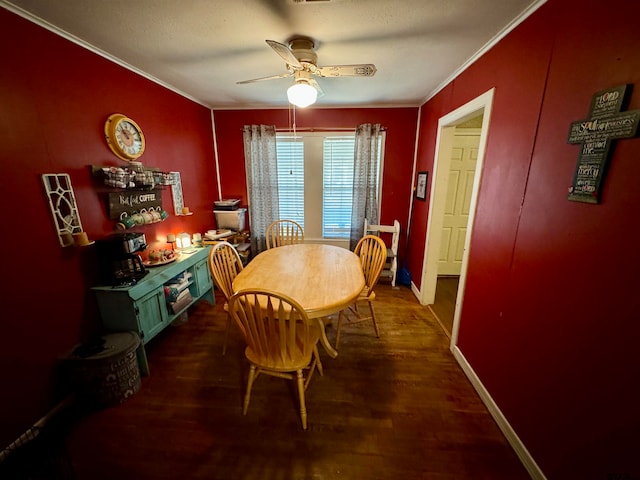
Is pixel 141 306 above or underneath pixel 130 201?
underneath

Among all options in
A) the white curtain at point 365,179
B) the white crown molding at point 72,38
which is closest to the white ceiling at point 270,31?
the white crown molding at point 72,38

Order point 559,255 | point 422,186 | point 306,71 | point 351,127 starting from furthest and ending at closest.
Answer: point 351,127
point 422,186
point 306,71
point 559,255

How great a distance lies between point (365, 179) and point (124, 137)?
8.70 ft

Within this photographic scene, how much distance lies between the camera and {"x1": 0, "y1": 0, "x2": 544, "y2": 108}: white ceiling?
1.32m

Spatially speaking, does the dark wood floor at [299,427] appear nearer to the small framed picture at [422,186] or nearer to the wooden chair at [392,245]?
the wooden chair at [392,245]

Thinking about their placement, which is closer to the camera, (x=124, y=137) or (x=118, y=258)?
(x=118, y=258)

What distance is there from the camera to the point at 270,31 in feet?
5.12

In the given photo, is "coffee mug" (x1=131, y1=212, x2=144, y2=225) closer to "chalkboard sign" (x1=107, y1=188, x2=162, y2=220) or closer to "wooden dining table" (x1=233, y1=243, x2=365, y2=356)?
"chalkboard sign" (x1=107, y1=188, x2=162, y2=220)

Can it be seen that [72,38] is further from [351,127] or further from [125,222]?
[351,127]

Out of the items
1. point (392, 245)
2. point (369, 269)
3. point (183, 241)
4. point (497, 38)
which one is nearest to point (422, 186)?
point (392, 245)

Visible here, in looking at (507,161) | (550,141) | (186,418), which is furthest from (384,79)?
(186,418)

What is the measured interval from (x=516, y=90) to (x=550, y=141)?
46 centimetres

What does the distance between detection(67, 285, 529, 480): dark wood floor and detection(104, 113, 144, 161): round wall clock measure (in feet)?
5.76

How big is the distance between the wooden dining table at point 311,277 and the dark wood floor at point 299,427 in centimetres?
46
